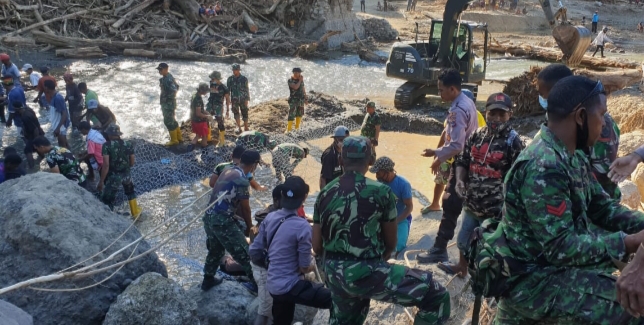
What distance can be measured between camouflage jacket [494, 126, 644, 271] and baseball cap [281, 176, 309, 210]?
1878 millimetres

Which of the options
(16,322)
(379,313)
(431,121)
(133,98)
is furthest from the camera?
(133,98)

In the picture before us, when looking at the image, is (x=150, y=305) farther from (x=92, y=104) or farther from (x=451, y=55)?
(x=451, y=55)

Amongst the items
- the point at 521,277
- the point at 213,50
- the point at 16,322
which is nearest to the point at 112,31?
the point at 213,50

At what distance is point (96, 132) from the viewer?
8664 millimetres

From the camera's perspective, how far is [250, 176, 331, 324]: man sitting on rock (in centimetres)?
425

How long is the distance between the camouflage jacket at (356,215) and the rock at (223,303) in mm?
2182

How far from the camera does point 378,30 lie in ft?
90.4

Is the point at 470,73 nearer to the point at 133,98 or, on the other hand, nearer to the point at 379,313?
the point at 133,98

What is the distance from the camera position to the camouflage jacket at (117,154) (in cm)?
779

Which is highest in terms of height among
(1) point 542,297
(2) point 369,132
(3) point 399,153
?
(1) point 542,297

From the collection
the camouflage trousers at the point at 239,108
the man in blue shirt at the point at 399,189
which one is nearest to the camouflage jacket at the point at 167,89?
the camouflage trousers at the point at 239,108

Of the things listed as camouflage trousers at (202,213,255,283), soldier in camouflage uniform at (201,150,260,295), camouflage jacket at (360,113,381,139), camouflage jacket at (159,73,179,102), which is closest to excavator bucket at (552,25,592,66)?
camouflage jacket at (360,113,381,139)

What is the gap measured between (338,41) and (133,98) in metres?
12.0

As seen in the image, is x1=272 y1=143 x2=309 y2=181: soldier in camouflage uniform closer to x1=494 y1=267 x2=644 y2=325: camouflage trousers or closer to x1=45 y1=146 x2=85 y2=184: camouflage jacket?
x1=45 y1=146 x2=85 y2=184: camouflage jacket
